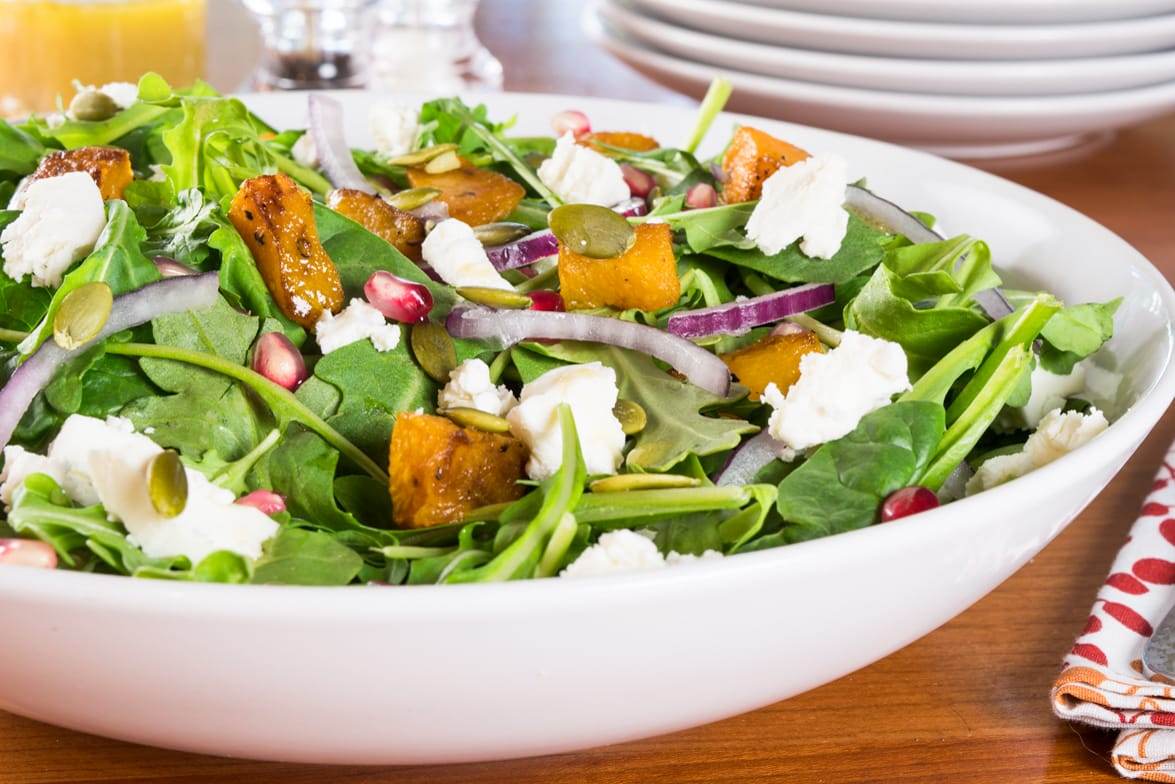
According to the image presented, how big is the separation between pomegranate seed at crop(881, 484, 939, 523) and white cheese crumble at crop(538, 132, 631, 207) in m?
0.56

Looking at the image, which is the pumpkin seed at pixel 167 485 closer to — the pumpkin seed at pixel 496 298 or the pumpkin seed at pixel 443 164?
the pumpkin seed at pixel 496 298

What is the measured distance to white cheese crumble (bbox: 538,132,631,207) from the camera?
143cm

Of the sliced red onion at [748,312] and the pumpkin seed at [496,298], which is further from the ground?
the pumpkin seed at [496,298]

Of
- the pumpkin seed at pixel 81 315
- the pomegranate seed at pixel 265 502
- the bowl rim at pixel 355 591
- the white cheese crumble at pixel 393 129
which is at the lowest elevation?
the white cheese crumble at pixel 393 129

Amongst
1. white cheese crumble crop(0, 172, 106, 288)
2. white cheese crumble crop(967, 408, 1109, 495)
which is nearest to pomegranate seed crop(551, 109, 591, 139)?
white cheese crumble crop(0, 172, 106, 288)

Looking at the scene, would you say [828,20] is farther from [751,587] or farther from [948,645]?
[751,587]

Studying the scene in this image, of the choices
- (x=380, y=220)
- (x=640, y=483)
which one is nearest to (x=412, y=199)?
(x=380, y=220)

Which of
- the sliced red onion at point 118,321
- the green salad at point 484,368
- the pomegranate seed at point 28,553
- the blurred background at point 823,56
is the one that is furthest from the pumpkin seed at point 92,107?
the pomegranate seed at point 28,553

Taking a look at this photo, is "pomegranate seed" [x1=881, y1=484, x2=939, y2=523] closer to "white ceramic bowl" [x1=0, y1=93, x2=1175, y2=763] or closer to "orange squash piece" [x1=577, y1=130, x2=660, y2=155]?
"white ceramic bowl" [x1=0, y1=93, x2=1175, y2=763]

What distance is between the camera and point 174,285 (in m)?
1.13

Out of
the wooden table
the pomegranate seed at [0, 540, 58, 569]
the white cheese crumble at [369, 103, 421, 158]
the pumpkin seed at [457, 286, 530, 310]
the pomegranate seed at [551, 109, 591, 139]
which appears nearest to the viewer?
the pomegranate seed at [0, 540, 58, 569]

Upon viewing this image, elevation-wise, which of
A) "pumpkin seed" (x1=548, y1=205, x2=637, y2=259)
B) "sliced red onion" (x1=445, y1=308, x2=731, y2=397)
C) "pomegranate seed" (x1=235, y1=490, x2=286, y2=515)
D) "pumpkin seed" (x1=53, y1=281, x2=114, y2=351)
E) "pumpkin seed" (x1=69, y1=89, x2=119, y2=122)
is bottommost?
"pumpkin seed" (x1=69, y1=89, x2=119, y2=122)

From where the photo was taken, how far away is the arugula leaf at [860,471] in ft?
3.26

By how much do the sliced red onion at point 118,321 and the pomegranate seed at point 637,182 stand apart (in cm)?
55
